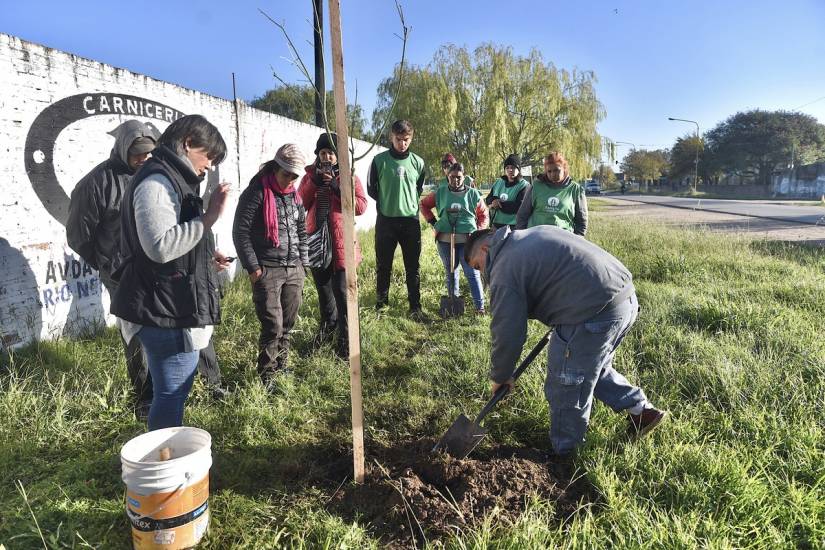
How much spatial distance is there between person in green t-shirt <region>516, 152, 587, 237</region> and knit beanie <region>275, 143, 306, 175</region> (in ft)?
8.13

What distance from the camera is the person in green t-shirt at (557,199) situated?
4.56 m

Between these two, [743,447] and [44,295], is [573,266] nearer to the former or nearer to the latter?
[743,447]

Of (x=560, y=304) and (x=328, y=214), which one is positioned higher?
(x=328, y=214)

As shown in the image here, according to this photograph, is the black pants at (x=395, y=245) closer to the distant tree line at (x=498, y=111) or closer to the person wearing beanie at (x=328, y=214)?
the person wearing beanie at (x=328, y=214)

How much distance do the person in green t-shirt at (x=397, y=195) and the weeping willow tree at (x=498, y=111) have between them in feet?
46.2

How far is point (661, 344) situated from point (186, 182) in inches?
144

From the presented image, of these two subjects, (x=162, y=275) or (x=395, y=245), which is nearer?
(x=162, y=275)

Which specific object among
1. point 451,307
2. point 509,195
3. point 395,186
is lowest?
point 451,307

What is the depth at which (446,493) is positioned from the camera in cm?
229

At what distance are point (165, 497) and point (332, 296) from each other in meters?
2.51

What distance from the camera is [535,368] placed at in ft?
11.3

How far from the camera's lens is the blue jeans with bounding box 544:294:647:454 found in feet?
7.60

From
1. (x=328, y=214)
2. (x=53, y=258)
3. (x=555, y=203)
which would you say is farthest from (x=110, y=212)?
(x=555, y=203)

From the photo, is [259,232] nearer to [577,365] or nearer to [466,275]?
[577,365]
